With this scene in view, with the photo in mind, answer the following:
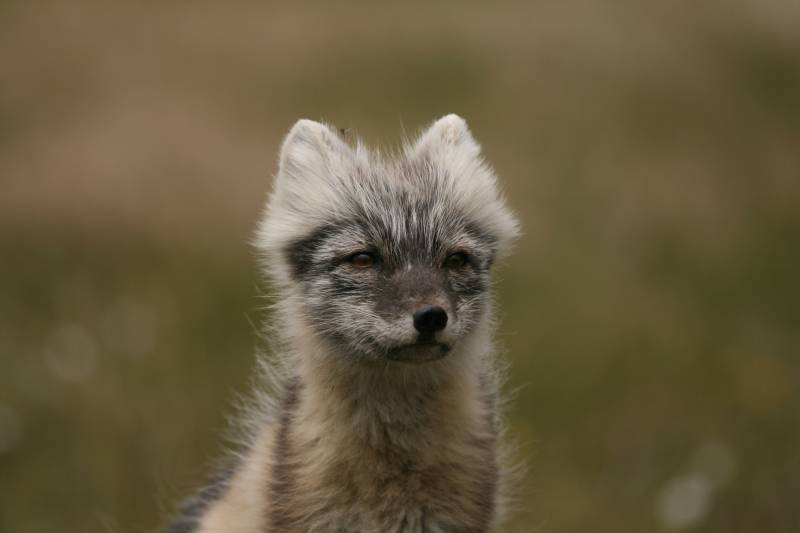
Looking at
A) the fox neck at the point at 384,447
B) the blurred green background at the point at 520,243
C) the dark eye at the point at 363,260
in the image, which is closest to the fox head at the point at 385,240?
the dark eye at the point at 363,260

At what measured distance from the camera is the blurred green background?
952 centimetres

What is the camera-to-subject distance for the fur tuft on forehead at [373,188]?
6426mm

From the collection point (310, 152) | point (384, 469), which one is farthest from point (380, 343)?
point (310, 152)

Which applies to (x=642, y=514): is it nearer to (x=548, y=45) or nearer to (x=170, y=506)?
(x=170, y=506)

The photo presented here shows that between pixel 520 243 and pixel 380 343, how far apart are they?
8043 mm

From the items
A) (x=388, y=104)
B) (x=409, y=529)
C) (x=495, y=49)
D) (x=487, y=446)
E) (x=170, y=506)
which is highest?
(x=495, y=49)

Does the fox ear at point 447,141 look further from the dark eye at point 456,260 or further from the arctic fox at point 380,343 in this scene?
the dark eye at point 456,260

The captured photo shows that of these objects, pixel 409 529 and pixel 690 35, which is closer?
pixel 409 529

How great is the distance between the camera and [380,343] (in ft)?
19.6

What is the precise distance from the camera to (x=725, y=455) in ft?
29.8

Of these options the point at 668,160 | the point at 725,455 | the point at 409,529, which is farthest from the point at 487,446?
the point at 668,160

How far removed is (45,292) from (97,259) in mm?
1045

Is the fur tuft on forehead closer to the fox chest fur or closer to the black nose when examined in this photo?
the black nose

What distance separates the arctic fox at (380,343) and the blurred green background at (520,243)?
116 cm
